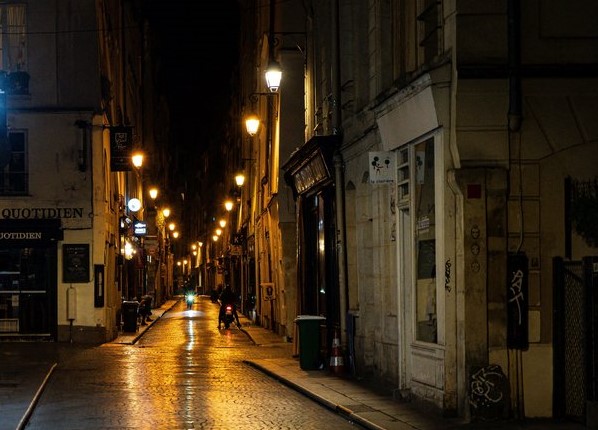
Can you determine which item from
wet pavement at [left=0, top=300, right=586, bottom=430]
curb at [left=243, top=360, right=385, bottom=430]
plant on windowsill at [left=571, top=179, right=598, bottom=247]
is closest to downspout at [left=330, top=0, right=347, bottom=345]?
wet pavement at [left=0, top=300, right=586, bottom=430]

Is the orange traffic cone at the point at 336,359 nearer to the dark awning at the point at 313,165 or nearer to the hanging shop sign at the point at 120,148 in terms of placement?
the dark awning at the point at 313,165

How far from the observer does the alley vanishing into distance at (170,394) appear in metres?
14.7

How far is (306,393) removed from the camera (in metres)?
18.2

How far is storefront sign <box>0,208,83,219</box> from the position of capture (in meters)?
32.3

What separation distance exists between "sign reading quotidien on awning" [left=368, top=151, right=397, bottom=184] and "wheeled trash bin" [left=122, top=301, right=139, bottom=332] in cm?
2235

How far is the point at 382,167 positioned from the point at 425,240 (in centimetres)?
192

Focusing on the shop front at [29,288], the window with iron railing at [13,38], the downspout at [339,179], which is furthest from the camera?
the window with iron railing at [13,38]

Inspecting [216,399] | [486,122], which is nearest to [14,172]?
[216,399]

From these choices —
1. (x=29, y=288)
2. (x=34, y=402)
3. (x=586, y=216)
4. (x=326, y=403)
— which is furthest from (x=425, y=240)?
(x=29, y=288)

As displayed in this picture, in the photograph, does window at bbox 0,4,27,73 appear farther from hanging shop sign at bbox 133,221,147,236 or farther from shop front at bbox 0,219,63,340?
hanging shop sign at bbox 133,221,147,236

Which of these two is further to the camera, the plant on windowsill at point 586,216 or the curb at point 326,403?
the curb at point 326,403

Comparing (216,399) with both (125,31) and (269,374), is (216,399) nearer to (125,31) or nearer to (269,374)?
(269,374)

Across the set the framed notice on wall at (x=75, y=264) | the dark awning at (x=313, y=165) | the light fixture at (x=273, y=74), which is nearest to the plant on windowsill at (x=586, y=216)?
the dark awning at (x=313, y=165)

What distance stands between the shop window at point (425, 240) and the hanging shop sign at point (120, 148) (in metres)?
19.1
